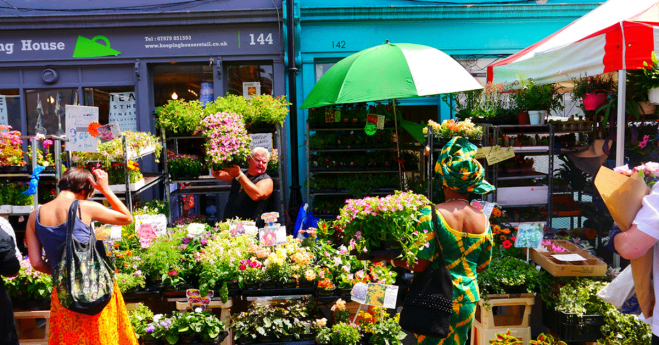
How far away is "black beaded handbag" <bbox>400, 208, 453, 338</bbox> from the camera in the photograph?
319cm

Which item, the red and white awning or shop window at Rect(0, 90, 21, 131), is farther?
shop window at Rect(0, 90, 21, 131)

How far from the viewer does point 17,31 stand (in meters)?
8.73

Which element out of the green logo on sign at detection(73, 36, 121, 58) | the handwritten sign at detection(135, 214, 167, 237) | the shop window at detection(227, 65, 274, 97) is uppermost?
the green logo on sign at detection(73, 36, 121, 58)

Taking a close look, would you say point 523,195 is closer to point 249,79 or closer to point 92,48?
point 249,79

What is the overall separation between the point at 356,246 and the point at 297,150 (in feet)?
18.4

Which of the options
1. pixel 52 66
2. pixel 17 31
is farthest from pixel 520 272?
pixel 17 31

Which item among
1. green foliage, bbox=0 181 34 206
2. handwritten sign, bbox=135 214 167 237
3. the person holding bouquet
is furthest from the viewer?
green foliage, bbox=0 181 34 206

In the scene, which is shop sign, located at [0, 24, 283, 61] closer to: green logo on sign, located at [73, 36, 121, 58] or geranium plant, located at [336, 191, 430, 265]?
green logo on sign, located at [73, 36, 121, 58]

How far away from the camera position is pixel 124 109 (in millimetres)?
9016

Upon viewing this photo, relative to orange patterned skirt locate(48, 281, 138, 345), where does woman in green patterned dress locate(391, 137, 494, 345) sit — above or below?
above

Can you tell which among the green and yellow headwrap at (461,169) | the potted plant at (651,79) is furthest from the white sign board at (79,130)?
the potted plant at (651,79)

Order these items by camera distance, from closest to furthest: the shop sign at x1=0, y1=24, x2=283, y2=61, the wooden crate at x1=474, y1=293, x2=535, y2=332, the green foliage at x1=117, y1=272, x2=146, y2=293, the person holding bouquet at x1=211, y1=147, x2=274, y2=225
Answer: the green foliage at x1=117, y1=272, x2=146, y2=293
the wooden crate at x1=474, y1=293, x2=535, y2=332
the person holding bouquet at x1=211, y1=147, x2=274, y2=225
the shop sign at x1=0, y1=24, x2=283, y2=61

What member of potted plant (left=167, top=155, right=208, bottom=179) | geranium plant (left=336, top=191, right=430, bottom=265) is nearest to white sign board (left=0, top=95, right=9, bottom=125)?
potted plant (left=167, top=155, right=208, bottom=179)

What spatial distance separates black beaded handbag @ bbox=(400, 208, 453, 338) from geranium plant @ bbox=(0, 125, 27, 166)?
535 cm
